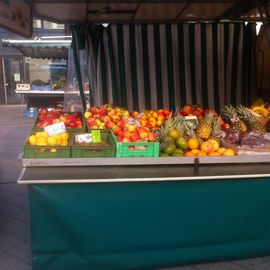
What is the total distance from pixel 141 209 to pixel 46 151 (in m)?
0.87

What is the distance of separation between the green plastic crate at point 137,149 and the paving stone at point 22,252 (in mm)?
1479

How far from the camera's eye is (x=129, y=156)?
3.11m

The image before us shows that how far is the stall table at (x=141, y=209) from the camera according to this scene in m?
2.99

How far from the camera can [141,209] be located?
3092mm

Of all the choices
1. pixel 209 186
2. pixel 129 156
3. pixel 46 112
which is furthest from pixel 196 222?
pixel 46 112

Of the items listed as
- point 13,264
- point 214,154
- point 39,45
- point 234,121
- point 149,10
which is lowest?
point 13,264

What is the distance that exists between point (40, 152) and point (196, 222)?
4.52 feet

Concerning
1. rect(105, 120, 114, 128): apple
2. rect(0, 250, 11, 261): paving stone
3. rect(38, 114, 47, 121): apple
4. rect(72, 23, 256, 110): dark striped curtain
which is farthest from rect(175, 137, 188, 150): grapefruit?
rect(72, 23, 256, 110): dark striped curtain

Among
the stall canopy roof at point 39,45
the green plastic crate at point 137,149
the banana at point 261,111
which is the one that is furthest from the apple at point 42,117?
the stall canopy roof at point 39,45

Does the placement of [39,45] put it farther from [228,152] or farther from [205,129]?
[228,152]

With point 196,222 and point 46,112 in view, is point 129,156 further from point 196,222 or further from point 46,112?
point 46,112

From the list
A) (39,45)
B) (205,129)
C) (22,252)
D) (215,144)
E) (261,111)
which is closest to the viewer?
(215,144)

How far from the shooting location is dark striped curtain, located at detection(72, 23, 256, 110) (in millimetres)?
5676

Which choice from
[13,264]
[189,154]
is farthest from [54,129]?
[13,264]
